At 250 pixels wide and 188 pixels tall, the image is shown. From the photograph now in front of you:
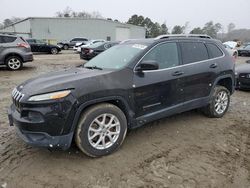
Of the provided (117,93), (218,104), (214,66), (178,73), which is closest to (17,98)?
(117,93)

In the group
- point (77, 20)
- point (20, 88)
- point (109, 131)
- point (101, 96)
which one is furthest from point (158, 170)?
point (77, 20)

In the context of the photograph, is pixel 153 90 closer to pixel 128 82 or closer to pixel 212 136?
pixel 128 82

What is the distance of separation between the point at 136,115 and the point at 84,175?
122cm

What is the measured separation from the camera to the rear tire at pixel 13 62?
1177cm

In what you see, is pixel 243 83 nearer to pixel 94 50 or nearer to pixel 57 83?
pixel 57 83

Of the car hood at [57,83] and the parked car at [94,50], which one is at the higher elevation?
the parked car at [94,50]

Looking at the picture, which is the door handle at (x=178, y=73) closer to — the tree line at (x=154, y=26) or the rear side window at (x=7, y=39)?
the rear side window at (x=7, y=39)

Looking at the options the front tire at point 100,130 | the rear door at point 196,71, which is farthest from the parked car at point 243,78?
the front tire at point 100,130

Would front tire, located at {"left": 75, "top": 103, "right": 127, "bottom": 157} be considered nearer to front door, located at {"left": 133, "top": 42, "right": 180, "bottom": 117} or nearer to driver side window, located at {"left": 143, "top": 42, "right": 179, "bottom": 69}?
front door, located at {"left": 133, "top": 42, "right": 180, "bottom": 117}

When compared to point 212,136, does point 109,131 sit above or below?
above

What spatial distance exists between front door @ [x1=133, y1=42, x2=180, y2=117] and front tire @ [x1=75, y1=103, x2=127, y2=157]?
0.41 metres

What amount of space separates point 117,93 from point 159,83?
32.4 inches

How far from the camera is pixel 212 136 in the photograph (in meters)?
4.48

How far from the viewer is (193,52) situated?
191 inches
